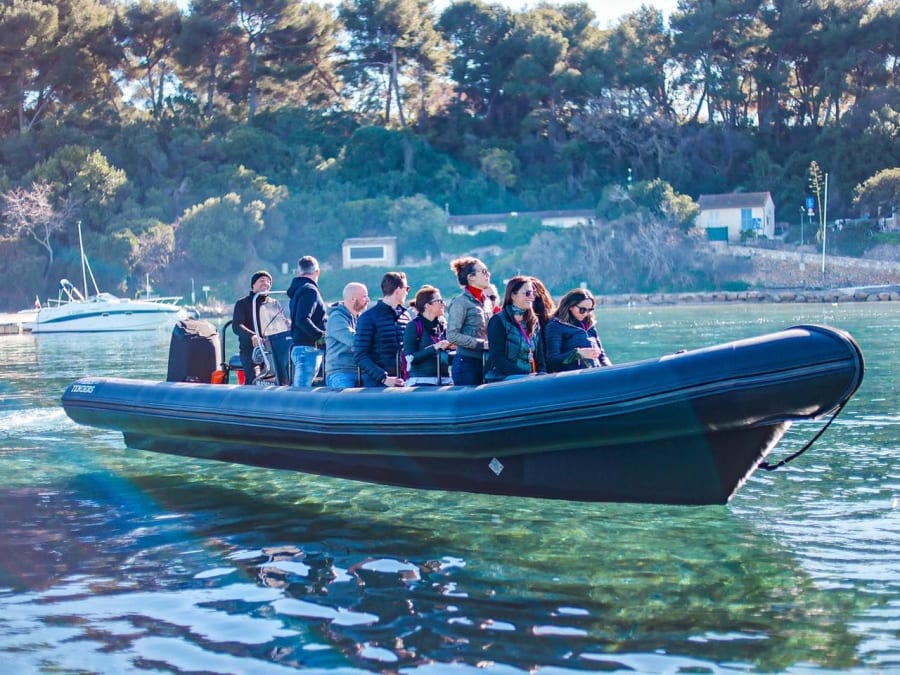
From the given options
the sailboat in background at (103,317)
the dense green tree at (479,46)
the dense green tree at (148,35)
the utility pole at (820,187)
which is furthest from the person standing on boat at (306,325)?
the dense green tree at (479,46)

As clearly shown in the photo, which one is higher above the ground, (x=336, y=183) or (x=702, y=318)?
(x=336, y=183)

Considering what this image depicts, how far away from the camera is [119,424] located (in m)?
10.2

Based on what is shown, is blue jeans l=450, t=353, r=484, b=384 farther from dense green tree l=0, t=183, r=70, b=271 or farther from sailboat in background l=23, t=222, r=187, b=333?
dense green tree l=0, t=183, r=70, b=271

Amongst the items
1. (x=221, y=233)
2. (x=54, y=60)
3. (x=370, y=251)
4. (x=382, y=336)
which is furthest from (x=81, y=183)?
(x=382, y=336)

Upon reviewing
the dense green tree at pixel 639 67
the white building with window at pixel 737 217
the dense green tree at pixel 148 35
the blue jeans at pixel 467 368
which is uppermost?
the dense green tree at pixel 148 35

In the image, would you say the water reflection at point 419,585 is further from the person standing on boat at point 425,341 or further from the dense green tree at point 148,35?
the dense green tree at point 148,35

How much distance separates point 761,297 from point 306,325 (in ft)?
161

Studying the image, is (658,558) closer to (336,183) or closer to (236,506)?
(236,506)

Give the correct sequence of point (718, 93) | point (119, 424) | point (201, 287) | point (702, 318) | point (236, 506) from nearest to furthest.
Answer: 1. point (236, 506)
2. point (119, 424)
3. point (702, 318)
4. point (201, 287)
5. point (718, 93)

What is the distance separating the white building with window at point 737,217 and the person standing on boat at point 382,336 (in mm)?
56288

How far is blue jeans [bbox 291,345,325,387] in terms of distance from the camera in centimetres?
952

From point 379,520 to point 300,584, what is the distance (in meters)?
1.65

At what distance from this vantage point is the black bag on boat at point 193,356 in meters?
10.7

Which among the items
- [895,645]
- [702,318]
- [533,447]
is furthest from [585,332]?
[702,318]
